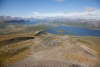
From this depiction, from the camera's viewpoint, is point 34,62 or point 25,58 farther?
point 25,58

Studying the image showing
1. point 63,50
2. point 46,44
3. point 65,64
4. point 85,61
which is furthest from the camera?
point 46,44

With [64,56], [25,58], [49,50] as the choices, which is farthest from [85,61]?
[25,58]

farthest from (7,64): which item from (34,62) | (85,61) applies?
(85,61)

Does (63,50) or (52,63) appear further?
(63,50)

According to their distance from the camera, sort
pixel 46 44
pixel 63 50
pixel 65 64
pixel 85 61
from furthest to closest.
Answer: pixel 46 44, pixel 63 50, pixel 85 61, pixel 65 64

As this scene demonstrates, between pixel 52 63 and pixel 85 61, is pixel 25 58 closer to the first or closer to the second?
pixel 52 63

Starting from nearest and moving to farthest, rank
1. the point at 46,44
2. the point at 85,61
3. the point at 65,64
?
the point at 65,64
the point at 85,61
the point at 46,44

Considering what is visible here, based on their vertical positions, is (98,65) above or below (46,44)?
below

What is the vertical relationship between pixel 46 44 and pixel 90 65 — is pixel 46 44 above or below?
above

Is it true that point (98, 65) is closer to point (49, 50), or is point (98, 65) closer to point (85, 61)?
point (85, 61)
